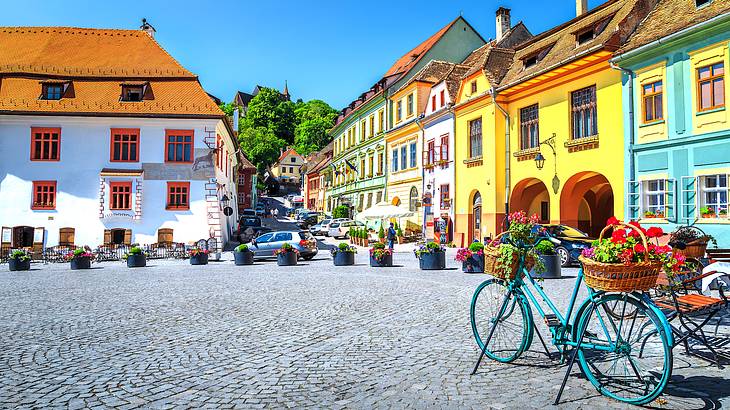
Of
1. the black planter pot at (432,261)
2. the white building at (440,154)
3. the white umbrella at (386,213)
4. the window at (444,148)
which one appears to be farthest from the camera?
the white umbrella at (386,213)

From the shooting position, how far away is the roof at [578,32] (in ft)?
65.6

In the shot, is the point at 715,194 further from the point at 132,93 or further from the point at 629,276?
the point at 132,93

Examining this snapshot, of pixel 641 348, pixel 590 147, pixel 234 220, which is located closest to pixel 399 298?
pixel 641 348

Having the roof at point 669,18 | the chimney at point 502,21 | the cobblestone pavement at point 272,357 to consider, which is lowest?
the cobblestone pavement at point 272,357

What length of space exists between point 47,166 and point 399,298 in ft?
82.9

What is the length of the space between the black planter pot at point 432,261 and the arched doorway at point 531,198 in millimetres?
9102

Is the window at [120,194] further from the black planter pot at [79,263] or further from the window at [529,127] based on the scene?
the window at [529,127]

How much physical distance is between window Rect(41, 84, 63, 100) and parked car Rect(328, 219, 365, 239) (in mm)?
20308

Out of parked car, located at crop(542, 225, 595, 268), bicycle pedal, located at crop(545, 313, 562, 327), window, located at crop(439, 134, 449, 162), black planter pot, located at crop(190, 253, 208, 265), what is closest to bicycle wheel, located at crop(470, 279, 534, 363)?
bicycle pedal, located at crop(545, 313, 562, 327)

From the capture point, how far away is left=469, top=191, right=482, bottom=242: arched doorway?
1110 inches

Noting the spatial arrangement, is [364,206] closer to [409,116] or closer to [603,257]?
[409,116]

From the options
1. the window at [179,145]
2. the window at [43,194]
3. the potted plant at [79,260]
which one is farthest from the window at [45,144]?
the potted plant at [79,260]

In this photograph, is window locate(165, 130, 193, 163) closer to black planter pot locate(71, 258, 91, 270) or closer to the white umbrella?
black planter pot locate(71, 258, 91, 270)

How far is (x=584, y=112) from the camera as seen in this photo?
70.2 ft
